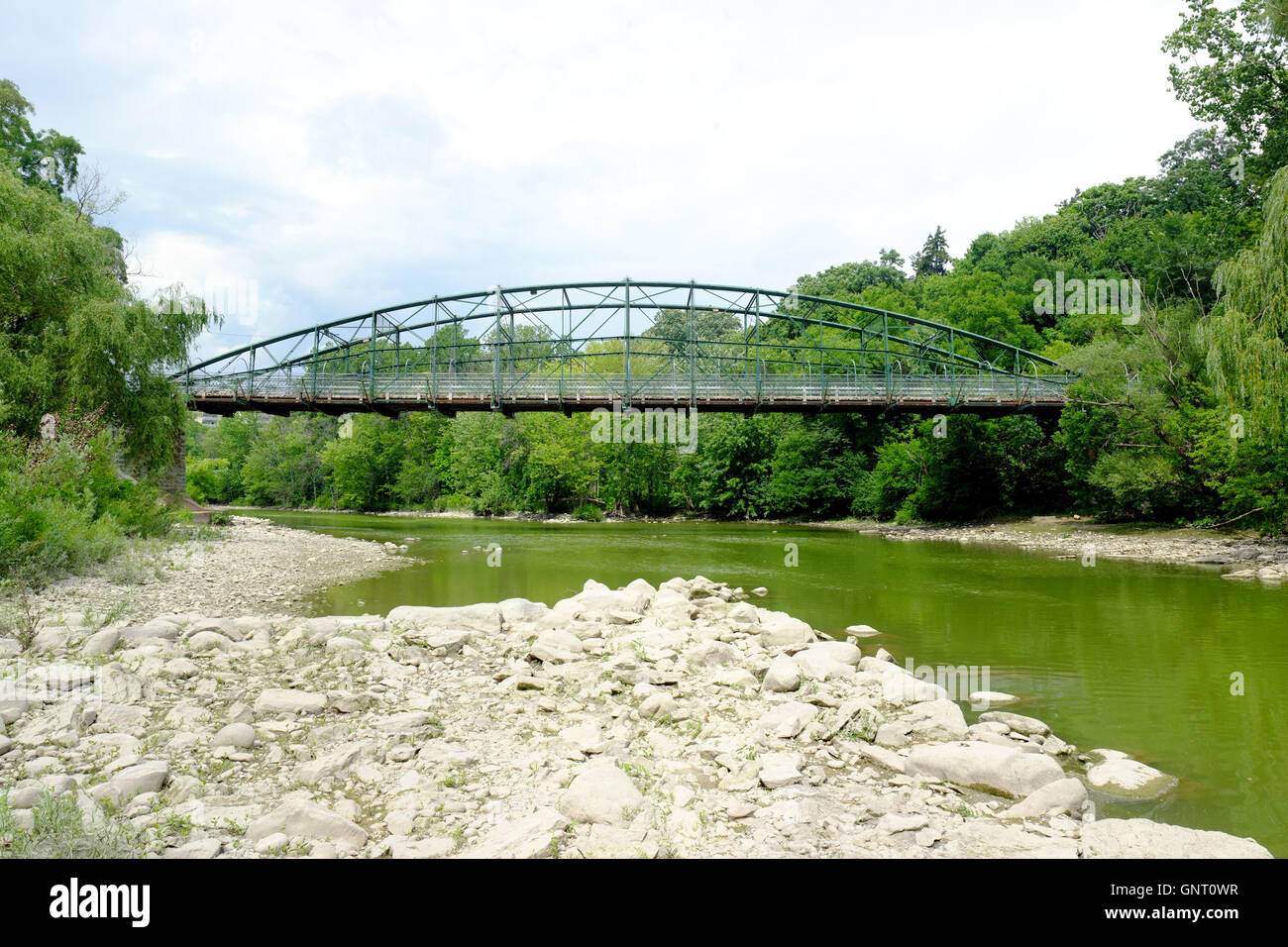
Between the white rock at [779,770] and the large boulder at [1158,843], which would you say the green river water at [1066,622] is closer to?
the large boulder at [1158,843]

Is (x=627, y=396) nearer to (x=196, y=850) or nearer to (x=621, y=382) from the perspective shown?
(x=621, y=382)

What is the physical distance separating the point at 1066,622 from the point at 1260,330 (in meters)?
10.8

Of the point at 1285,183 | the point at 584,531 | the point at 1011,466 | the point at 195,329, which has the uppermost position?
the point at 1285,183

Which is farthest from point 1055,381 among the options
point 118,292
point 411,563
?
point 118,292

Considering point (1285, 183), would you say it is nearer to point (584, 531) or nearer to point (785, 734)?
point (785, 734)

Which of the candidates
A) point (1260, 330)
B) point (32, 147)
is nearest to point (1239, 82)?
point (1260, 330)

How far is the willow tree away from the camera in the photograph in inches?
667

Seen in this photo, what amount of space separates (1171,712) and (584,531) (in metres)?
34.1

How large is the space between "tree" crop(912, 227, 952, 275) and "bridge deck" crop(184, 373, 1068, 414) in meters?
54.4

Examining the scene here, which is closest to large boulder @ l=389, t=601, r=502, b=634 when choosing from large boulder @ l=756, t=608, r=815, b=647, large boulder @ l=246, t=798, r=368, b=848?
large boulder @ l=756, t=608, r=815, b=647

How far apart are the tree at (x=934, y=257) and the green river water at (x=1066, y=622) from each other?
72465mm

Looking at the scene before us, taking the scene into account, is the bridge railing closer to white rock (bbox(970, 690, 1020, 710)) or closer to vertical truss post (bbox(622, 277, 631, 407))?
A: vertical truss post (bbox(622, 277, 631, 407))

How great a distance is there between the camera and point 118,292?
796 inches

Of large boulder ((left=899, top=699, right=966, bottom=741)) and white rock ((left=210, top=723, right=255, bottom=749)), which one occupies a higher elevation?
white rock ((left=210, top=723, right=255, bottom=749))
